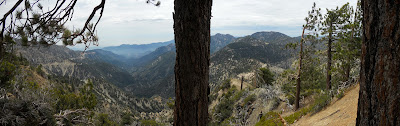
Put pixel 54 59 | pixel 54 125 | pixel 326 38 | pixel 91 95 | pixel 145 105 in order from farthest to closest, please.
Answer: pixel 54 59, pixel 145 105, pixel 91 95, pixel 326 38, pixel 54 125

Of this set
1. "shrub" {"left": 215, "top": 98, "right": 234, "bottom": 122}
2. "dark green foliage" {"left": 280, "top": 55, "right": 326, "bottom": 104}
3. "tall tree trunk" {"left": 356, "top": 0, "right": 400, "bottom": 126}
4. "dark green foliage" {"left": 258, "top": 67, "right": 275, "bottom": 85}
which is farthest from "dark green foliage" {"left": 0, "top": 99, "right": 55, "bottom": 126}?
"dark green foliage" {"left": 258, "top": 67, "right": 275, "bottom": 85}

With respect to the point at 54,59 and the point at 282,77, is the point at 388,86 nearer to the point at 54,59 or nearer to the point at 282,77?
the point at 282,77

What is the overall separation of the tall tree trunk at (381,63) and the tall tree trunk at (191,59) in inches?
55.1

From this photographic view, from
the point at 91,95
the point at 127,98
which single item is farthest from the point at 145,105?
the point at 91,95

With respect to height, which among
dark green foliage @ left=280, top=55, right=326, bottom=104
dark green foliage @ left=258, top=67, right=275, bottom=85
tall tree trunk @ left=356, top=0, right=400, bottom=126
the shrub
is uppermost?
tall tree trunk @ left=356, top=0, right=400, bottom=126

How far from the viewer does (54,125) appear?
4.79 m

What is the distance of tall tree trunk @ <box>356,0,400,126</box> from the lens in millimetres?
1558

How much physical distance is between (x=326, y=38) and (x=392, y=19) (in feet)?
41.4

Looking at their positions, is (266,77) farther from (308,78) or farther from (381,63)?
(381,63)

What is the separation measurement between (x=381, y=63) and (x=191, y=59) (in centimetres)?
158

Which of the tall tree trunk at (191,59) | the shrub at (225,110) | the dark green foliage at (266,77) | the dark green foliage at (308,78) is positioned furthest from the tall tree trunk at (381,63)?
the dark green foliage at (266,77)

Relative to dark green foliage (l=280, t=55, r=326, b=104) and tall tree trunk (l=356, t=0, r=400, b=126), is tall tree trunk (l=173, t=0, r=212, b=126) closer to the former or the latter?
tall tree trunk (l=356, t=0, r=400, b=126)

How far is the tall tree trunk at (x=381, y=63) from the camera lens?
5.11 feet

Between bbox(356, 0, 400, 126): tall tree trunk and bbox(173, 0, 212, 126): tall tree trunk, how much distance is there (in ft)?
4.59
